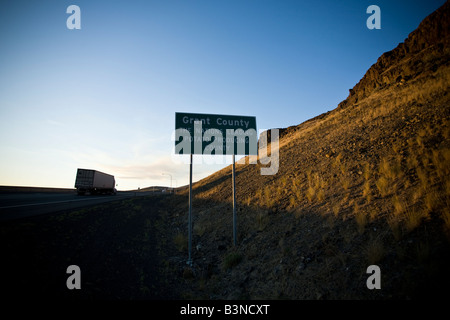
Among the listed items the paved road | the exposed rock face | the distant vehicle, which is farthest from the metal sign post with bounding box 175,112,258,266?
the distant vehicle

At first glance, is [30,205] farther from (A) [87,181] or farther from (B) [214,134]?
(A) [87,181]

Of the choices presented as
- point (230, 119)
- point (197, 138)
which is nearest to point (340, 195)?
point (230, 119)

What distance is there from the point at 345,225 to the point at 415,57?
94.0 ft

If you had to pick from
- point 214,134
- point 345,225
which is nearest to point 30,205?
point 214,134

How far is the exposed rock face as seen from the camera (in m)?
18.8

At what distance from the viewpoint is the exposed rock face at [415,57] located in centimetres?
1881

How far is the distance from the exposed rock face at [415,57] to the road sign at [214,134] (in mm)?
20714

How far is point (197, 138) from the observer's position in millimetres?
7234

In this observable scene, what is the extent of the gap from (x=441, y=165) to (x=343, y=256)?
15.4ft

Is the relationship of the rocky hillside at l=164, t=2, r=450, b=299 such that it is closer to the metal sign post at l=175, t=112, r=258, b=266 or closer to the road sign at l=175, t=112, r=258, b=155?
the metal sign post at l=175, t=112, r=258, b=266

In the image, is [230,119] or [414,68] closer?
[230,119]

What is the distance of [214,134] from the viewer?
752 centimetres

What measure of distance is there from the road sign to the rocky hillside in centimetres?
327
